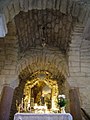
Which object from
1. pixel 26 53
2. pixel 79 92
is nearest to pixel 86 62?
pixel 79 92

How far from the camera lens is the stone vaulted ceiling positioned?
523cm

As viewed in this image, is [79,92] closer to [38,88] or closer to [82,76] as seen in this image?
[82,76]

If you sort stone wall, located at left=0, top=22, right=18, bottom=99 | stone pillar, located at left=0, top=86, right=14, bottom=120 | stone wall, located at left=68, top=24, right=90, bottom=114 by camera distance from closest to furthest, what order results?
stone pillar, located at left=0, top=86, right=14, bottom=120, stone wall, located at left=68, top=24, right=90, bottom=114, stone wall, located at left=0, top=22, right=18, bottom=99

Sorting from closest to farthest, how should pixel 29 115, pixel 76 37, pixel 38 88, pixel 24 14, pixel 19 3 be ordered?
pixel 19 3 → pixel 29 115 → pixel 24 14 → pixel 76 37 → pixel 38 88

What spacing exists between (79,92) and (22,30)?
7.06ft

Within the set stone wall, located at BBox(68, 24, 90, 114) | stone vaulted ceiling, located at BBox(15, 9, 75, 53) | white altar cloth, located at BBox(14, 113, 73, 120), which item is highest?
stone vaulted ceiling, located at BBox(15, 9, 75, 53)

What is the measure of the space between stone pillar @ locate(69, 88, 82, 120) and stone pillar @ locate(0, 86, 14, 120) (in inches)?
60.0

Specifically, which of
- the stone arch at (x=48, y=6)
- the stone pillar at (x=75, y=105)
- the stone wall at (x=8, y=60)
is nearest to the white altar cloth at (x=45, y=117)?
the stone pillar at (x=75, y=105)

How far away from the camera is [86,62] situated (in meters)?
5.77

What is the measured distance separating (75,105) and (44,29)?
84.9 inches

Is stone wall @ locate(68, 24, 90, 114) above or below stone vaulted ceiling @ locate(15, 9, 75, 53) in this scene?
below

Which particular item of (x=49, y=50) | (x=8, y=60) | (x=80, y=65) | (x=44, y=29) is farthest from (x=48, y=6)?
(x=49, y=50)

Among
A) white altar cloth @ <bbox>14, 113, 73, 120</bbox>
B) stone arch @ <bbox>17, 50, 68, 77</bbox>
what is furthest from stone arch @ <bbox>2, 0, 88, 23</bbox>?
stone arch @ <bbox>17, 50, 68, 77</bbox>

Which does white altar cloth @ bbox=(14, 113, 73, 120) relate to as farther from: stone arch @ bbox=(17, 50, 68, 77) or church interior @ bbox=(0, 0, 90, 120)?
stone arch @ bbox=(17, 50, 68, 77)
